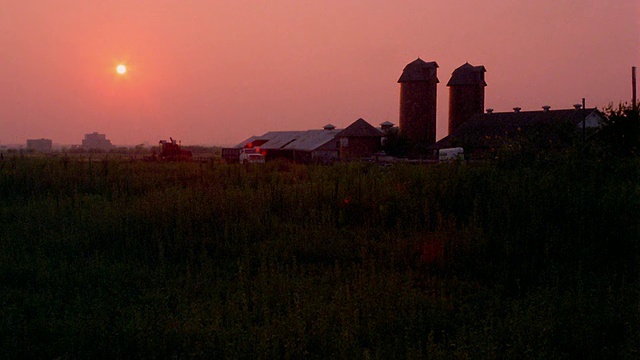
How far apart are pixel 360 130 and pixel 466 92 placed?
1202 cm

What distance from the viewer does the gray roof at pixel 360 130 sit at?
5331 centimetres

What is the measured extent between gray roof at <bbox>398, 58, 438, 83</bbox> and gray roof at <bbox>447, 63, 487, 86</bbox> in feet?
7.22

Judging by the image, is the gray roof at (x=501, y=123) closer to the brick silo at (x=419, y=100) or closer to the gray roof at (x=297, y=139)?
the brick silo at (x=419, y=100)

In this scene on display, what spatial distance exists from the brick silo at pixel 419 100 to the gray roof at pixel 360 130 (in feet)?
9.72

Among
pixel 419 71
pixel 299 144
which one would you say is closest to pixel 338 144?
pixel 299 144

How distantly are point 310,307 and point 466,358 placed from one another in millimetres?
2030

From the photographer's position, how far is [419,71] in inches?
2207

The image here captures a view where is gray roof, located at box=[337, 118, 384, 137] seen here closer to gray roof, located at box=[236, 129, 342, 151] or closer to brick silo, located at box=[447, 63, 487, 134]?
gray roof, located at box=[236, 129, 342, 151]

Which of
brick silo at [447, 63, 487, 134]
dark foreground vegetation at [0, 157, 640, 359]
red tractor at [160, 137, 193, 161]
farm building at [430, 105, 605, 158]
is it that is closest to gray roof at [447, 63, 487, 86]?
brick silo at [447, 63, 487, 134]

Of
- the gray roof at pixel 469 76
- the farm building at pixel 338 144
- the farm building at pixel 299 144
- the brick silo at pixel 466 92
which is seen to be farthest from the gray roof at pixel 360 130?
the gray roof at pixel 469 76

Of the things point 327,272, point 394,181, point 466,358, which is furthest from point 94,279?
point 394,181

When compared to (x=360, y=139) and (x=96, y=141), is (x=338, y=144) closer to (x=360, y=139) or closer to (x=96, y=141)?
(x=360, y=139)

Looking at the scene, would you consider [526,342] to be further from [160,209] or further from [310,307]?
[160,209]

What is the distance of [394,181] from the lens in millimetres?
12484
